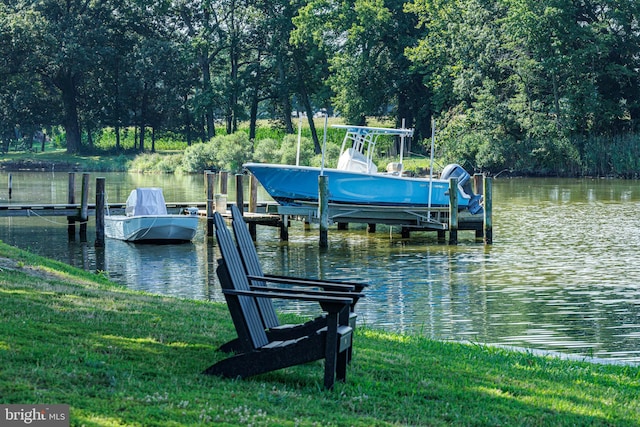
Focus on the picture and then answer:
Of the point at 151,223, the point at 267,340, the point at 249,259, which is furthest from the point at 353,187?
the point at 267,340

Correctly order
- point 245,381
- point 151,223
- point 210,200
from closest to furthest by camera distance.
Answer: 1. point 245,381
2. point 151,223
3. point 210,200

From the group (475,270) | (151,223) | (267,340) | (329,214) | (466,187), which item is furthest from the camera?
(466,187)

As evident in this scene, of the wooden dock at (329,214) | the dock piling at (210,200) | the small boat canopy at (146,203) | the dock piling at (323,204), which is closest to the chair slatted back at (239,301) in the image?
the dock piling at (323,204)

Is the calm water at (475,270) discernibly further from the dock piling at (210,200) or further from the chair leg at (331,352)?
the chair leg at (331,352)

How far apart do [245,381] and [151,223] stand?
833 inches

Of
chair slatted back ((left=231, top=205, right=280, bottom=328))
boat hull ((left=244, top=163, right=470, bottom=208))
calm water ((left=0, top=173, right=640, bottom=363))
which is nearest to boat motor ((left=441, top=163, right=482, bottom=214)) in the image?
boat hull ((left=244, top=163, right=470, bottom=208))

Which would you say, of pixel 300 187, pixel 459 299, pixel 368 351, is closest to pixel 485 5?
pixel 300 187

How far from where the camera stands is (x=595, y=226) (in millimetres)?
34219

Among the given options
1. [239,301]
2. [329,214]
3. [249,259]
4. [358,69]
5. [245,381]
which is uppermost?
[358,69]

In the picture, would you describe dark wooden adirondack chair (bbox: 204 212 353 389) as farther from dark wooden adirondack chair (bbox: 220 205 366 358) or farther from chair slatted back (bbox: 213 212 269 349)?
dark wooden adirondack chair (bbox: 220 205 366 358)

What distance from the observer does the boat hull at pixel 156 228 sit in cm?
2911

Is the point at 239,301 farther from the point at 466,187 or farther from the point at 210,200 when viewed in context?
the point at 466,187

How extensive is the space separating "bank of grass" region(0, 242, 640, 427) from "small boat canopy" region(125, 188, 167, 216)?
59.1 ft

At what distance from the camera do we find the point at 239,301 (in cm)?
847
